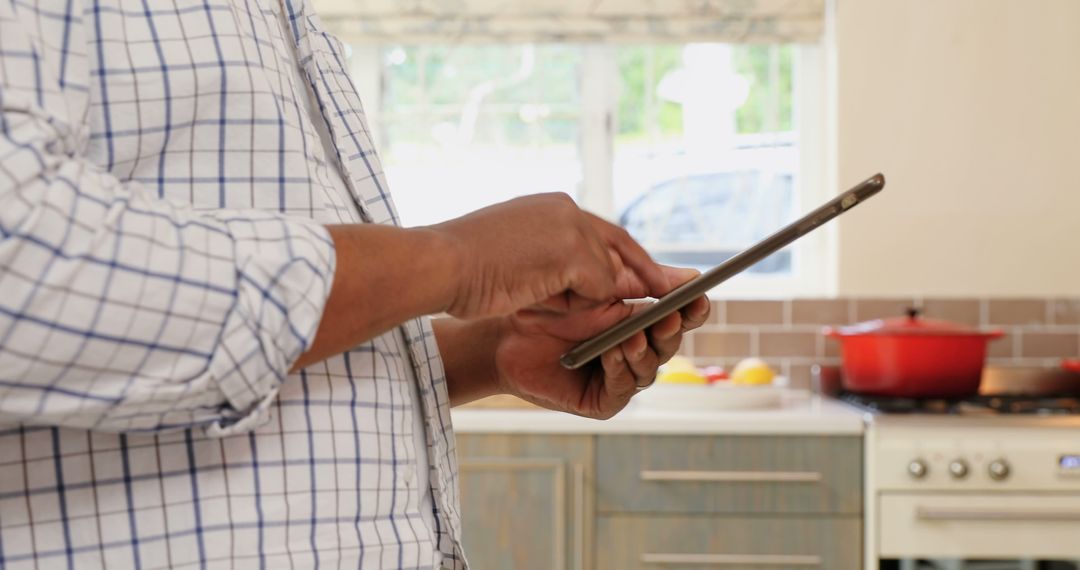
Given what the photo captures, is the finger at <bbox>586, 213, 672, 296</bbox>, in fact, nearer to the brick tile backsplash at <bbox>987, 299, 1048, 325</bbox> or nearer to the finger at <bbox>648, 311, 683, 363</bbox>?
the finger at <bbox>648, 311, 683, 363</bbox>

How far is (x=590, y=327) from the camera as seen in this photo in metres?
0.74

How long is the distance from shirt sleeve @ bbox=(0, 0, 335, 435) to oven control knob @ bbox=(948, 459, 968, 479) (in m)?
1.92

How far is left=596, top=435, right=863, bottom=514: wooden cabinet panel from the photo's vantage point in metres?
2.24

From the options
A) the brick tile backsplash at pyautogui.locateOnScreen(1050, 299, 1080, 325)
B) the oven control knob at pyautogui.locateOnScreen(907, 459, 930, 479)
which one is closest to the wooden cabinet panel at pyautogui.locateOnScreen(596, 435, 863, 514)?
the oven control knob at pyautogui.locateOnScreen(907, 459, 930, 479)

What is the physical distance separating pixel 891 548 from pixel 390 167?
5.07ft

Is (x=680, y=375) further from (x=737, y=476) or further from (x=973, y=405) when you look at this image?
(x=973, y=405)

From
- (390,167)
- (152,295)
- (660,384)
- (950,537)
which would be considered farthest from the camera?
(390,167)

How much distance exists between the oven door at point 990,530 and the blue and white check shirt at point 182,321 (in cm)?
170

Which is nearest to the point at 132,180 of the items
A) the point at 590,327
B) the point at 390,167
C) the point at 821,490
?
the point at 590,327

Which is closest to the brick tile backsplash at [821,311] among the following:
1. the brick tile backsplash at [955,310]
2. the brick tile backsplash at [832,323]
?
the brick tile backsplash at [832,323]

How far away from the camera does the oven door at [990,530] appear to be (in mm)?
2189

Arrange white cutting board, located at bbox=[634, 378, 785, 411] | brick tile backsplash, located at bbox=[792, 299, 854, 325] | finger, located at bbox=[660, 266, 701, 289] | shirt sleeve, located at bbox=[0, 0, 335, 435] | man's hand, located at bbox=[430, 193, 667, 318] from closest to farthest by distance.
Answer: shirt sleeve, located at bbox=[0, 0, 335, 435] → man's hand, located at bbox=[430, 193, 667, 318] → finger, located at bbox=[660, 266, 701, 289] → white cutting board, located at bbox=[634, 378, 785, 411] → brick tile backsplash, located at bbox=[792, 299, 854, 325]

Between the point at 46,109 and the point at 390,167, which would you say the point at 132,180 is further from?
the point at 390,167

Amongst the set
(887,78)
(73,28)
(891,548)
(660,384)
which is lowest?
(891,548)
